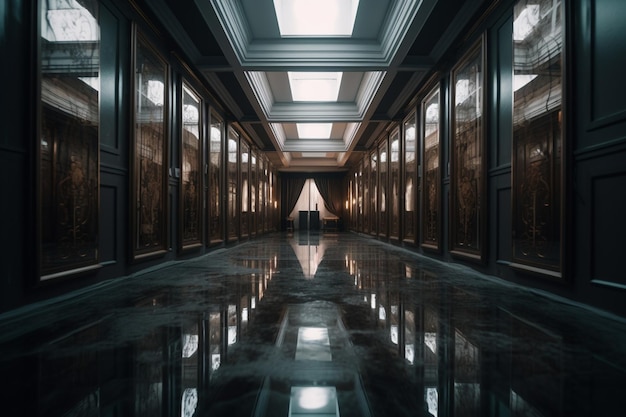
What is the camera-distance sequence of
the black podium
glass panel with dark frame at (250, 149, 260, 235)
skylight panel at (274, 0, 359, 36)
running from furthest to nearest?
1. the black podium
2. glass panel with dark frame at (250, 149, 260, 235)
3. skylight panel at (274, 0, 359, 36)

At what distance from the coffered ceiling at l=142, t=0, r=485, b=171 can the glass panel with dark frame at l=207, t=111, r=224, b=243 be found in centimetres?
61

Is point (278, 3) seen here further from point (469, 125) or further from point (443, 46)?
point (469, 125)

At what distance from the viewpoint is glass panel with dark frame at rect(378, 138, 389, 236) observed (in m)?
9.93

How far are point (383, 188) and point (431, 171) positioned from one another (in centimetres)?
418

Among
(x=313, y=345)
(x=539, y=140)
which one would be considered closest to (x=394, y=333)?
(x=313, y=345)

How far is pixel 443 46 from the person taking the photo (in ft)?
17.1

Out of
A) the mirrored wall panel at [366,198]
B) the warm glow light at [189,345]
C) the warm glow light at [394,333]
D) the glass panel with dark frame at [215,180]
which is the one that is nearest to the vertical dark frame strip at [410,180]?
the mirrored wall panel at [366,198]

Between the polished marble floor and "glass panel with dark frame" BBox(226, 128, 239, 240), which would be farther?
"glass panel with dark frame" BBox(226, 128, 239, 240)

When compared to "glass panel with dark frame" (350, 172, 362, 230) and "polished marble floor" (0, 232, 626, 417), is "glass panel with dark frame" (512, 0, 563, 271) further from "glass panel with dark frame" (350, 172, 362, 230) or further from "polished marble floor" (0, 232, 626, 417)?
"glass panel with dark frame" (350, 172, 362, 230)

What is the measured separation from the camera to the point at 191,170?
606 cm

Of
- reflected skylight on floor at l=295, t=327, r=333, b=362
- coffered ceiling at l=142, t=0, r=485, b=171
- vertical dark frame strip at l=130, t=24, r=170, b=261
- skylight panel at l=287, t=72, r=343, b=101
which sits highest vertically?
skylight panel at l=287, t=72, r=343, b=101

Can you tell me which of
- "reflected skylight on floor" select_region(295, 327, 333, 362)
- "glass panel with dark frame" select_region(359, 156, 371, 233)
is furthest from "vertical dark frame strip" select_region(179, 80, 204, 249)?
"glass panel with dark frame" select_region(359, 156, 371, 233)

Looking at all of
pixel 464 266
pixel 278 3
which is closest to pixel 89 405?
pixel 464 266

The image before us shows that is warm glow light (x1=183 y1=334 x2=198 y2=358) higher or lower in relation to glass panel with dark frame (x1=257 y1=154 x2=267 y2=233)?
lower
